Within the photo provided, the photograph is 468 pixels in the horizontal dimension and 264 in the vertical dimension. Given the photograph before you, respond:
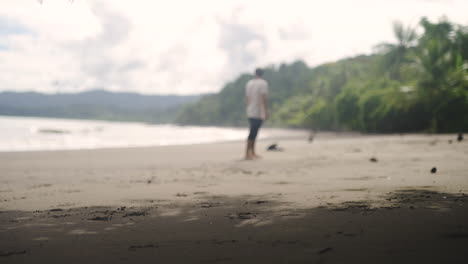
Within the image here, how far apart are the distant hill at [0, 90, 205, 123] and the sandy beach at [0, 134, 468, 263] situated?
131606mm

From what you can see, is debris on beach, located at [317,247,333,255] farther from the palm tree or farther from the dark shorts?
the palm tree

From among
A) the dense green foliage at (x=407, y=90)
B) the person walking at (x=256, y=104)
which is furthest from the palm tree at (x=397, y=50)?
the person walking at (x=256, y=104)

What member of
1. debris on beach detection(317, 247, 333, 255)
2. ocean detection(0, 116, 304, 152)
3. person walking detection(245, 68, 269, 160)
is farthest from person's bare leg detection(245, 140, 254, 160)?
debris on beach detection(317, 247, 333, 255)

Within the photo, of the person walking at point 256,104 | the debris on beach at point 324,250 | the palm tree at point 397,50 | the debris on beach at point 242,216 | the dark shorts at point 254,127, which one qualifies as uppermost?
the palm tree at point 397,50

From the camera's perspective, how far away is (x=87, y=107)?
145250 millimetres

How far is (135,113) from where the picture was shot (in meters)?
140

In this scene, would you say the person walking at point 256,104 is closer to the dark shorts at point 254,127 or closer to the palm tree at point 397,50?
the dark shorts at point 254,127

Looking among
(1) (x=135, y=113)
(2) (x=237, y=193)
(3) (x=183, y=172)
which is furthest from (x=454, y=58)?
(1) (x=135, y=113)

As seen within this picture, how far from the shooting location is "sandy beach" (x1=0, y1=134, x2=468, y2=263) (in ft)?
7.61

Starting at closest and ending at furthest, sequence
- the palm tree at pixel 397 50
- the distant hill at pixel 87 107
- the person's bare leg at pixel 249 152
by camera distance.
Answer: the person's bare leg at pixel 249 152, the palm tree at pixel 397 50, the distant hill at pixel 87 107

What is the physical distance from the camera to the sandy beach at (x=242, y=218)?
2320 millimetres

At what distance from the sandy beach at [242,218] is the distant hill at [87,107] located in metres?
132

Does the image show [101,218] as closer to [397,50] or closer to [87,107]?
[397,50]

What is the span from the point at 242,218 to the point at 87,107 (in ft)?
495
